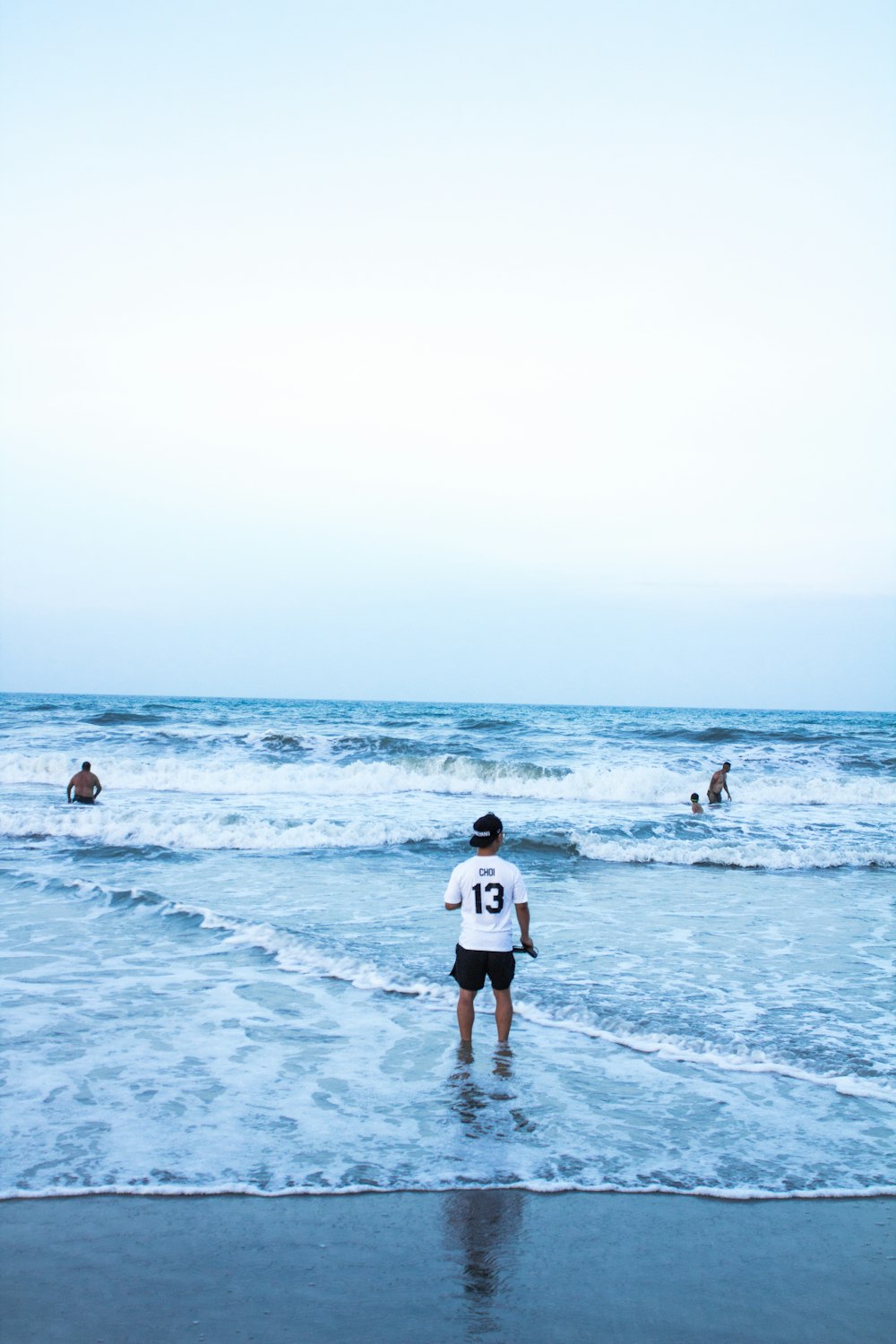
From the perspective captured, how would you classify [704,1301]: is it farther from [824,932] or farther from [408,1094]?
[824,932]

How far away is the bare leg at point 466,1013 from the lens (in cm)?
691

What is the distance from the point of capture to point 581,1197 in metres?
4.71

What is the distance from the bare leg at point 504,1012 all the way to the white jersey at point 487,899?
0.34 meters

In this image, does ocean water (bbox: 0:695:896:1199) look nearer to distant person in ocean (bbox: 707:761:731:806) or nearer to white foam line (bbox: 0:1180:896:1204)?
white foam line (bbox: 0:1180:896:1204)

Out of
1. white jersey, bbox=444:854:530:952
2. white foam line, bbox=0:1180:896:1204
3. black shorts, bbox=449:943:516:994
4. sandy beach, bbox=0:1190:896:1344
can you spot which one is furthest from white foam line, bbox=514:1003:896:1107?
sandy beach, bbox=0:1190:896:1344

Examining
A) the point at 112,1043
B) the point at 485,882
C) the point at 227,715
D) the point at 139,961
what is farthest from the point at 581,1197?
the point at 227,715

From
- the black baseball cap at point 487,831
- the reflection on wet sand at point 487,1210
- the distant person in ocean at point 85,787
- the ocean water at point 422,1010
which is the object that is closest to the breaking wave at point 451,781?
the distant person in ocean at point 85,787

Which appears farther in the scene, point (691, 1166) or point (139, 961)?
point (139, 961)

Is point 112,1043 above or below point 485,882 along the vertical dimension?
below

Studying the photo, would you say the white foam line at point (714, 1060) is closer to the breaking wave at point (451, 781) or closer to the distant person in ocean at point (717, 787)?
the distant person in ocean at point (717, 787)

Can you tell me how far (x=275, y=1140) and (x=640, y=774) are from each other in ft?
76.7

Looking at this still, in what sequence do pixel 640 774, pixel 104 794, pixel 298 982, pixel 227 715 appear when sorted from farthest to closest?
pixel 227 715 < pixel 640 774 < pixel 104 794 < pixel 298 982

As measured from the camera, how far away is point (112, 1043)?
6801mm

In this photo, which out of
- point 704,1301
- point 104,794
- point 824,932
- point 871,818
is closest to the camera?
point 704,1301
